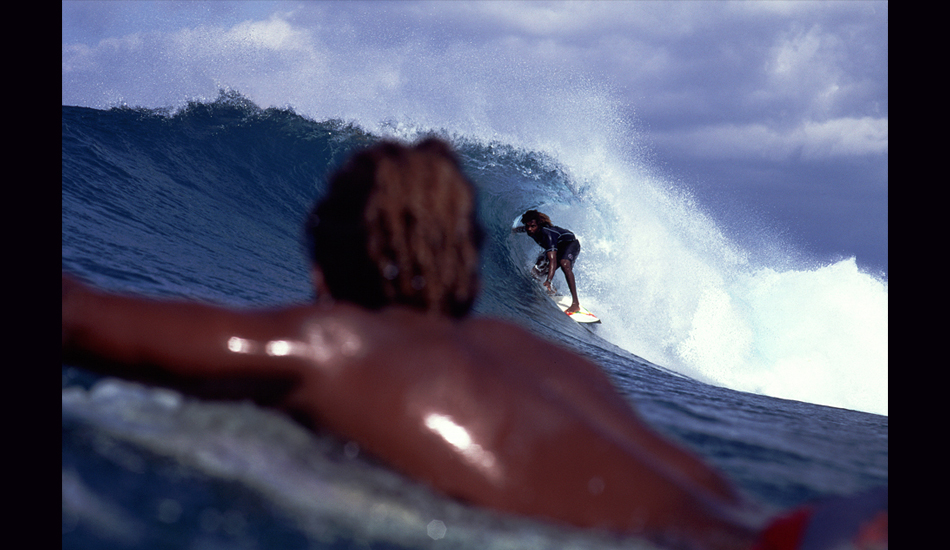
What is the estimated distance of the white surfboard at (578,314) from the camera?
8.53 m

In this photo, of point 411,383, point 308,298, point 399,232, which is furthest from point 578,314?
point 411,383

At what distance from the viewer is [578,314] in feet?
28.3

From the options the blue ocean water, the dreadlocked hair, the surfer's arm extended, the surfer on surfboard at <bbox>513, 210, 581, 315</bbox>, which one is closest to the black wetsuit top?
the surfer on surfboard at <bbox>513, 210, 581, 315</bbox>

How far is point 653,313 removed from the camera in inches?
404

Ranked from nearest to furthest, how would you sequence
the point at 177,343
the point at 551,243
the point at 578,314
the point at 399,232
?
the point at 177,343 → the point at 399,232 → the point at 578,314 → the point at 551,243

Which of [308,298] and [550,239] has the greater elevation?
[550,239]

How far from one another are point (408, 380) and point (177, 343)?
461 mm

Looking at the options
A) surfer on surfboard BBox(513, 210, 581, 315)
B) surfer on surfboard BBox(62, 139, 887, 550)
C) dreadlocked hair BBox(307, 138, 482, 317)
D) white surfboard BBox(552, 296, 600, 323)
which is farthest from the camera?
surfer on surfboard BBox(513, 210, 581, 315)

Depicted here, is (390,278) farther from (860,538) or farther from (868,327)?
(868,327)

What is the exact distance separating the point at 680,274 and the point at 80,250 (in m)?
9.68

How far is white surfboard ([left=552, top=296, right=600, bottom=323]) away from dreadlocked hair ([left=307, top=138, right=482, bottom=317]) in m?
7.06

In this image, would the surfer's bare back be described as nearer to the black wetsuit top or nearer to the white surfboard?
the white surfboard

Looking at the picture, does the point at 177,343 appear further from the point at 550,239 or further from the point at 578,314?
the point at 550,239

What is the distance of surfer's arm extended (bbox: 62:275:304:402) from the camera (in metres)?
1.32
